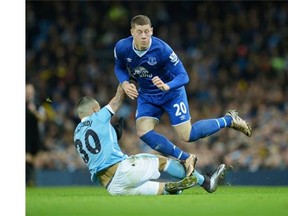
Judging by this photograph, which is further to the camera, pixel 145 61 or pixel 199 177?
pixel 145 61

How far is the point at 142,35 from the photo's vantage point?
10461 mm

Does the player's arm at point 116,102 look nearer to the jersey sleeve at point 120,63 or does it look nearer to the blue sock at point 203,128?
the jersey sleeve at point 120,63

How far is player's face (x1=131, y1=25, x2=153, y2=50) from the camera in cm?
1043

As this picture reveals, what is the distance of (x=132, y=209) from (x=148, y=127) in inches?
95.4

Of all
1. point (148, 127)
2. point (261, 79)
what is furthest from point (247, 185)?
point (148, 127)

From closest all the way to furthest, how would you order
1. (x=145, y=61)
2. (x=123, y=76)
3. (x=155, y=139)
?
(x=123, y=76), (x=145, y=61), (x=155, y=139)

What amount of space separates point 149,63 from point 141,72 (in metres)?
0.18

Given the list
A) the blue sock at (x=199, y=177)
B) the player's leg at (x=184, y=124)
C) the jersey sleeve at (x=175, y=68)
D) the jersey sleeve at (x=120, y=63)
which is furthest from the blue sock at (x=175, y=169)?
the jersey sleeve at (x=120, y=63)

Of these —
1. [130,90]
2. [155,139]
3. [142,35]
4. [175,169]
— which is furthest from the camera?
[155,139]

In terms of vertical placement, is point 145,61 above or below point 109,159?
above

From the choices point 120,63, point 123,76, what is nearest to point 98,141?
point 123,76

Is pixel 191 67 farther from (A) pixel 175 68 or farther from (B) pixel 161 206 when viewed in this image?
(B) pixel 161 206

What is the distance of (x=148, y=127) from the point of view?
35.7ft
